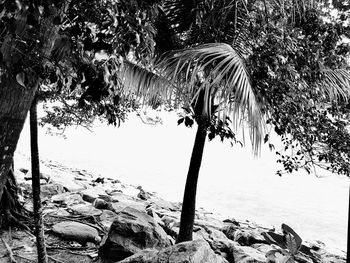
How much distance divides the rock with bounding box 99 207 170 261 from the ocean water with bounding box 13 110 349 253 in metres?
2.68

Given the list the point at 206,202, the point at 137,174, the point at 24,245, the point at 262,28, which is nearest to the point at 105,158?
the point at 137,174

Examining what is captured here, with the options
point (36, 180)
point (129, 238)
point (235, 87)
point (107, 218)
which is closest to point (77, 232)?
point (129, 238)

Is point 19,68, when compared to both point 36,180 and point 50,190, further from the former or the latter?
point 50,190

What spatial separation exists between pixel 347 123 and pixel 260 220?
32.5 feet

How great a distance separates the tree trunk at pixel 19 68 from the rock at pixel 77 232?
310 cm

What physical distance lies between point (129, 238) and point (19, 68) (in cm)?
339

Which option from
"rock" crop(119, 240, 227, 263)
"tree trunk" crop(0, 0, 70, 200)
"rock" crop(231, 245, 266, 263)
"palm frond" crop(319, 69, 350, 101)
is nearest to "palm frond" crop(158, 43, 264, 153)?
"rock" crop(119, 240, 227, 263)

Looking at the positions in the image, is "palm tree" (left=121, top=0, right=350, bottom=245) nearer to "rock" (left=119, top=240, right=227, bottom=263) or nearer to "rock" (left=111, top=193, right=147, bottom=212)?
"rock" (left=119, top=240, right=227, bottom=263)

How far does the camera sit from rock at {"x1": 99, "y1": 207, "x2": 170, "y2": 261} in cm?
411

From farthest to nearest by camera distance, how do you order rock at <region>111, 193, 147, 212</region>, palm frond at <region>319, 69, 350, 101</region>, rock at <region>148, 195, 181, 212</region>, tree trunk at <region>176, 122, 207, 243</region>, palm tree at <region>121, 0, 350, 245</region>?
rock at <region>148, 195, 181, 212</region>
rock at <region>111, 193, 147, 212</region>
tree trunk at <region>176, 122, 207, 243</region>
palm frond at <region>319, 69, 350, 101</region>
palm tree at <region>121, 0, 350, 245</region>

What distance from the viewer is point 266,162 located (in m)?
24.8

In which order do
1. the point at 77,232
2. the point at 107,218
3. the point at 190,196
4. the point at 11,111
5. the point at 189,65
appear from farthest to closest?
the point at 107,218 → the point at 190,196 → the point at 77,232 → the point at 189,65 → the point at 11,111

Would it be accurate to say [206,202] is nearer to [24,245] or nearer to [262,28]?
[24,245]

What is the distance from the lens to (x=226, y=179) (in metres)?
20.4
